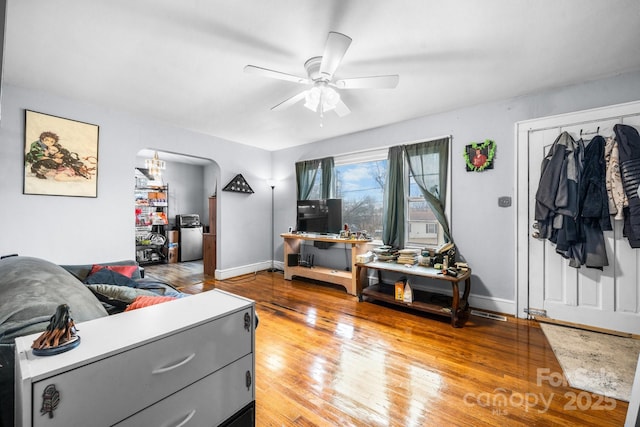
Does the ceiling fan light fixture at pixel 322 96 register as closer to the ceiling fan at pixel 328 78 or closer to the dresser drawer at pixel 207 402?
the ceiling fan at pixel 328 78

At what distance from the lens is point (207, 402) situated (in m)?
1.11

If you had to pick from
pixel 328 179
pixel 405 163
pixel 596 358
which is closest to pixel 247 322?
pixel 596 358

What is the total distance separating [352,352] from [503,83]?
120 inches

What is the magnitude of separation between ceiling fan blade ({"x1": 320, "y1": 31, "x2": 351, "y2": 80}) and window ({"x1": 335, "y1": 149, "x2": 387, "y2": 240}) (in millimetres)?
2311

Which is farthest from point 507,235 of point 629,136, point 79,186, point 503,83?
point 79,186

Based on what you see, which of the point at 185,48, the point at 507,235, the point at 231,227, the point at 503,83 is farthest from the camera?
the point at 231,227

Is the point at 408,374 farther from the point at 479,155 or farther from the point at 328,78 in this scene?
the point at 479,155

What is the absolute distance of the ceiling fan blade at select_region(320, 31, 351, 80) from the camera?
5.54 ft

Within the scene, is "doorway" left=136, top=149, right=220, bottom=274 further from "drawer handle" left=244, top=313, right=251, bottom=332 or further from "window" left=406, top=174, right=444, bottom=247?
"drawer handle" left=244, top=313, right=251, bottom=332

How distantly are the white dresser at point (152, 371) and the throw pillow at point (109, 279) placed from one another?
4.91ft

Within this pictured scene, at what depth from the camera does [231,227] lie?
4879 millimetres

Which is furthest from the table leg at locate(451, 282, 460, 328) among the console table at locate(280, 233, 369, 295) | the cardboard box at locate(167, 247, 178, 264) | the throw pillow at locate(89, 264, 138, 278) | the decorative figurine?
the cardboard box at locate(167, 247, 178, 264)

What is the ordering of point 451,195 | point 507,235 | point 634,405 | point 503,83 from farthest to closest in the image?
point 451,195, point 507,235, point 503,83, point 634,405

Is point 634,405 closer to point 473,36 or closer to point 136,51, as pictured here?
point 473,36
